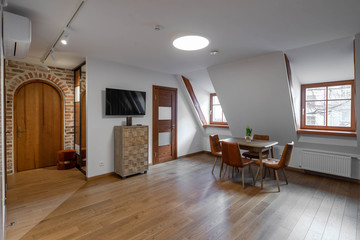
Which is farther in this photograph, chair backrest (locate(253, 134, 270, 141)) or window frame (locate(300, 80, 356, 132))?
chair backrest (locate(253, 134, 270, 141))

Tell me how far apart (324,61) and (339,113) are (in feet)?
4.51

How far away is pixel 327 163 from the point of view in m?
3.80

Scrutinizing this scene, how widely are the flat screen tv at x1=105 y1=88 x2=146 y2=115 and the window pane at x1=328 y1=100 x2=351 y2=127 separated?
433 centimetres

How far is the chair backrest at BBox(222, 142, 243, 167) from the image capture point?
11.0ft

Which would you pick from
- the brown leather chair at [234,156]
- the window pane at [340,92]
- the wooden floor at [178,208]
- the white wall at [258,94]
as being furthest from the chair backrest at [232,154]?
the window pane at [340,92]

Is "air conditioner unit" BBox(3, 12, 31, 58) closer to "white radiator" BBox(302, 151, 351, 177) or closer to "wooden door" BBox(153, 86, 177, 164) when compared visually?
"wooden door" BBox(153, 86, 177, 164)

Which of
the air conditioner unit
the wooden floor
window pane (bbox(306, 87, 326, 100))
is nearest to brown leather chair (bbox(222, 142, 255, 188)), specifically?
the wooden floor

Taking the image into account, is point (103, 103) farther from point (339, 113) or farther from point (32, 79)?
point (339, 113)

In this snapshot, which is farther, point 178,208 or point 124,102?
point 124,102

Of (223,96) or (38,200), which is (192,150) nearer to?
(223,96)

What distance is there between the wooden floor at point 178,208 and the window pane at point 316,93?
184cm

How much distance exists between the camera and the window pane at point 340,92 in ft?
13.0

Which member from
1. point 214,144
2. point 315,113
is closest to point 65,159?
point 214,144

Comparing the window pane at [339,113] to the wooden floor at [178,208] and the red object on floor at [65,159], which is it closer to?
the wooden floor at [178,208]
